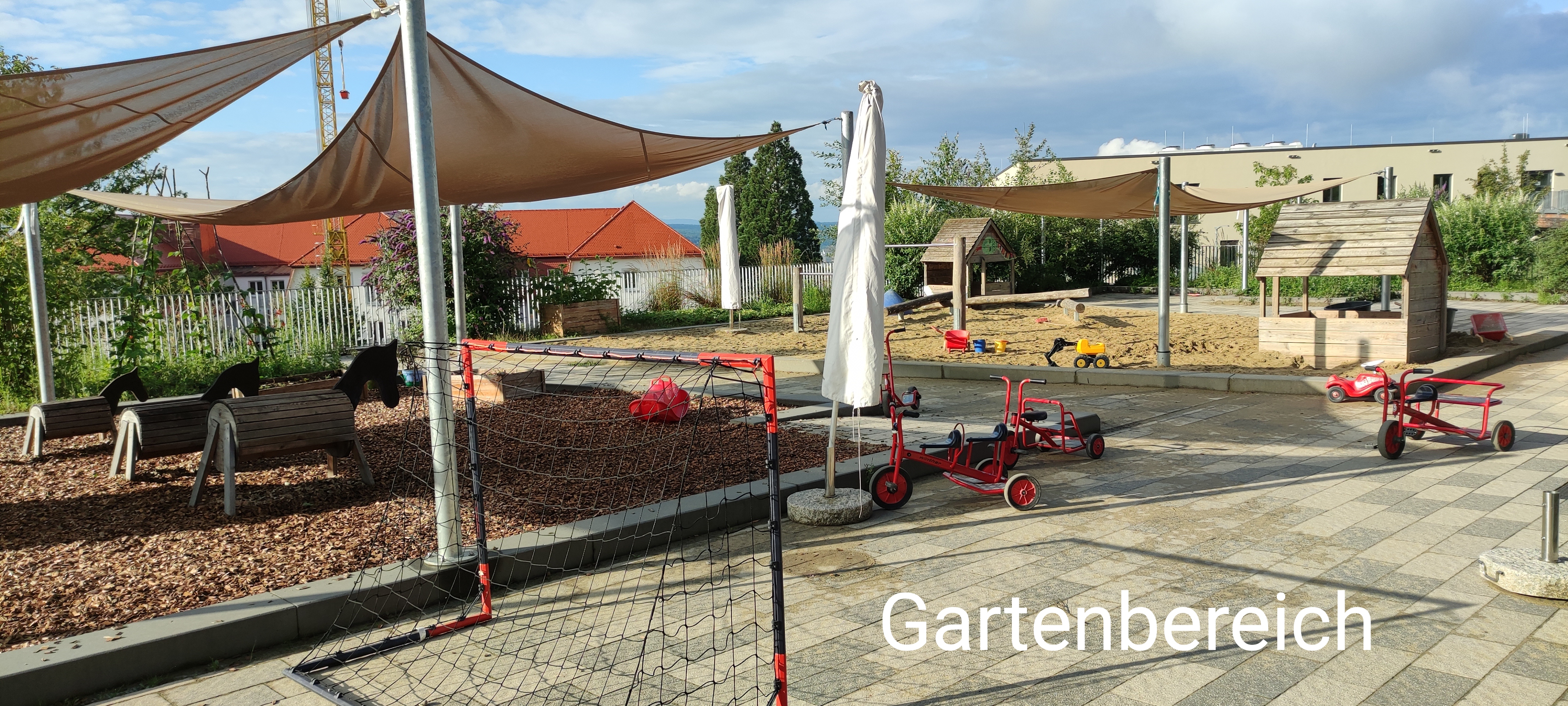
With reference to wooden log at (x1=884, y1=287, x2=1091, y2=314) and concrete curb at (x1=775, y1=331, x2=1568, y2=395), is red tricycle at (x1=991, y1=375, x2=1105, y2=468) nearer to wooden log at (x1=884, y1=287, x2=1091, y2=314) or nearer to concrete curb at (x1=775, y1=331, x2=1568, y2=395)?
concrete curb at (x1=775, y1=331, x2=1568, y2=395)

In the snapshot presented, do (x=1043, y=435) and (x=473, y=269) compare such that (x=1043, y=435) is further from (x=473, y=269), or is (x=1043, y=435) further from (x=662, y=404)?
(x=473, y=269)

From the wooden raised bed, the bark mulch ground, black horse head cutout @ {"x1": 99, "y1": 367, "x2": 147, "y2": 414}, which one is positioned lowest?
the bark mulch ground

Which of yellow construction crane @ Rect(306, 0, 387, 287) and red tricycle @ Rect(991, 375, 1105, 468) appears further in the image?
yellow construction crane @ Rect(306, 0, 387, 287)

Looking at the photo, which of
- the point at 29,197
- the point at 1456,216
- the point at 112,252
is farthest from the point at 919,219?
the point at 29,197

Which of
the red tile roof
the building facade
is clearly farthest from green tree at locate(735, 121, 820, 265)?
the building facade

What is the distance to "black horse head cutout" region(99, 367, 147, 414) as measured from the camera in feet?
26.6

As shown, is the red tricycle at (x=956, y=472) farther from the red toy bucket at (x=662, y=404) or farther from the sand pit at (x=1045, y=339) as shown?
the sand pit at (x=1045, y=339)

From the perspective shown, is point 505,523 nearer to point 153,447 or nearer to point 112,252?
point 153,447

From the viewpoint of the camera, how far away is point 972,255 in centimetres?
2302

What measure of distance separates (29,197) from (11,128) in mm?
1208

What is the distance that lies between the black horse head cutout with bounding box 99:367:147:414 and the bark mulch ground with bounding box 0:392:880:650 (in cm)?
40

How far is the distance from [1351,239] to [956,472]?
28.5 feet

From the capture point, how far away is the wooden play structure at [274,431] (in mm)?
5918

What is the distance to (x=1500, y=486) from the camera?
654 cm
